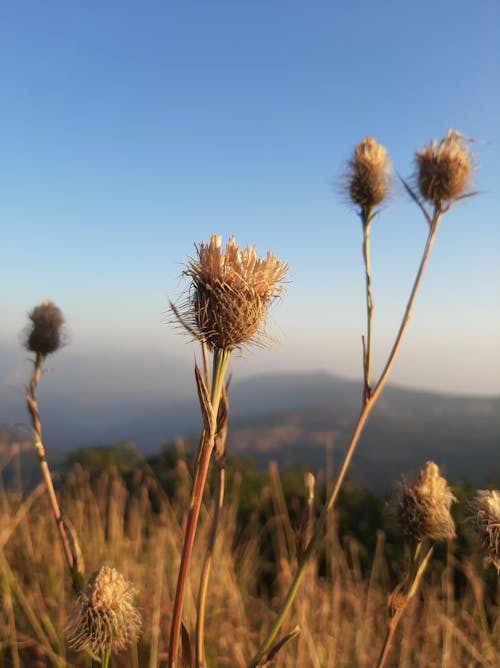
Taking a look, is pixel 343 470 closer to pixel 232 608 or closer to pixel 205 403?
pixel 205 403

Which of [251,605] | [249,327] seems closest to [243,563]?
[251,605]

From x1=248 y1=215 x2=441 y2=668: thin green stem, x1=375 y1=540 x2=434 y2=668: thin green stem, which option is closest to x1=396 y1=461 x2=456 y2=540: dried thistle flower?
x1=375 y1=540 x2=434 y2=668: thin green stem

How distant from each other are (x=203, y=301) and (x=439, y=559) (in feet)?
20.3

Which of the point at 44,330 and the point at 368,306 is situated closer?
the point at 368,306

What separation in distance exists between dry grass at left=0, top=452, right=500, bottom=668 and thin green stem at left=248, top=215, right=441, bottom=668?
1470 mm

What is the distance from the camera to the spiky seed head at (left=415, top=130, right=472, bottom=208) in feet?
7.49

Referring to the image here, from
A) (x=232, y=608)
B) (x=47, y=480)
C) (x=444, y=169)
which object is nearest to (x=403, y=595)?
(x=47, y=480)

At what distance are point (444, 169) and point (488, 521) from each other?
4.95 ft

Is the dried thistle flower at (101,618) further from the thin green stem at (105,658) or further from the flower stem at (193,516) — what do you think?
the flower stem at (193,516)

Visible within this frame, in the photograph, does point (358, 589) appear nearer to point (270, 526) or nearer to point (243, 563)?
point (243, 563)

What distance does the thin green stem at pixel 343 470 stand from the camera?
4.76ft

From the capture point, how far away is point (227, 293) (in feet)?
4.46

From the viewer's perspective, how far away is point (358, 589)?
5.16m

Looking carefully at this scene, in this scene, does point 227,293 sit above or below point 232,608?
above
